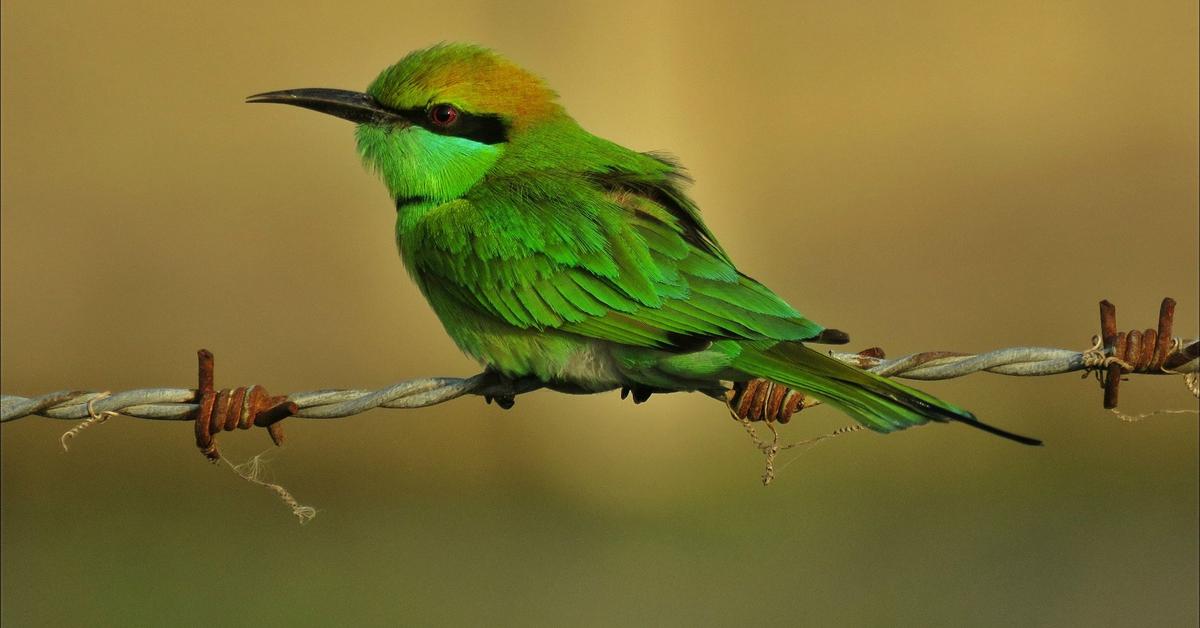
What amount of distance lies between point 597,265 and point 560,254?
3.5 inches

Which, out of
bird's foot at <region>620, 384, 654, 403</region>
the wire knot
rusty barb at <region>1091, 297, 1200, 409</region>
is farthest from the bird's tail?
the wire knot

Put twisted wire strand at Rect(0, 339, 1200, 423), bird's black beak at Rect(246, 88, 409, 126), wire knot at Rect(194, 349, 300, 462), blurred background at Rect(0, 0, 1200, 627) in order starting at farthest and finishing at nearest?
blurred background at Rect(0, 0, 1200, 627) < bird's black beak at Rect(246, 88, 409, 126) < wire knot at Rect(194, 349, 300, 462) < twisted wire strand at Rect(0, 339, 1200, 423)

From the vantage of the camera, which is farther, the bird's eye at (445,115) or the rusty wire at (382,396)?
the bird's eye at (445,115)

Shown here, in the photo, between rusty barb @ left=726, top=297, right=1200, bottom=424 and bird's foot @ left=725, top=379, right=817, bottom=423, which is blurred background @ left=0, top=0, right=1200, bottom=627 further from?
rusty barb @ left=726, top=297, right=1200, bottom=424

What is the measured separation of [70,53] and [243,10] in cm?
83

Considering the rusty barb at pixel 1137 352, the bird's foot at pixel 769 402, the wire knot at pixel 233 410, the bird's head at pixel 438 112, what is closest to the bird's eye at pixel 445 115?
the bird's head at pixel 438 112

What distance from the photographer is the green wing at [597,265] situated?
2.87m

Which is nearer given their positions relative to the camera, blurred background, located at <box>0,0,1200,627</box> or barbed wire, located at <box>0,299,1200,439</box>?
barbed wire, located at <box>0,299,1200,439</box>

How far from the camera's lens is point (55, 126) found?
22.4 feet

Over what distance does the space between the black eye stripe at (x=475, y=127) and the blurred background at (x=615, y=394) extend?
8.04 ft

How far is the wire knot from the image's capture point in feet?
8.85

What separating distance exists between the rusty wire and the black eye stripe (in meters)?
0.82

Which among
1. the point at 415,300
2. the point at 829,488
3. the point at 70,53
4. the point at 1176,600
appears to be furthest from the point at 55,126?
the point at 1176,600

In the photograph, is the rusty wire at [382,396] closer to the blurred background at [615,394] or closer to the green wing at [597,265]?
the green wing at [597,265]
